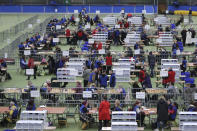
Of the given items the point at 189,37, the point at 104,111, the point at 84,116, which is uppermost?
the point at 189,37

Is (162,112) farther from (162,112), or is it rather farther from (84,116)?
(84,116)

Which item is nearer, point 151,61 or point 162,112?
point 162,112

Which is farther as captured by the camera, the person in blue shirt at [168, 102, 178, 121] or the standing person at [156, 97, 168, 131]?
the person in blue shirt at [168, 102, 178, 121]

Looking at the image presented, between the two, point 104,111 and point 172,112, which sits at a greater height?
point 104,111

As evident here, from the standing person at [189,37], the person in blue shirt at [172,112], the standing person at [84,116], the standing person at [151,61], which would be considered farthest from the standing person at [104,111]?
the standing person at [189,37]

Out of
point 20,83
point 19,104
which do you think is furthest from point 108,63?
point 19,104

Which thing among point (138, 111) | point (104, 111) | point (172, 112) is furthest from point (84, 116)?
point (172, 112)

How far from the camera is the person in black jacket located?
727 inches

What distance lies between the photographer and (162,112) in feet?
61.0

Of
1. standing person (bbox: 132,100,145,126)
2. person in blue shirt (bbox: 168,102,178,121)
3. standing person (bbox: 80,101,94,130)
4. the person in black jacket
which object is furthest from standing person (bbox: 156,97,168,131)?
standing person (bbox: 80,101,94,130)

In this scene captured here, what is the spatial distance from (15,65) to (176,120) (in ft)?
43.1

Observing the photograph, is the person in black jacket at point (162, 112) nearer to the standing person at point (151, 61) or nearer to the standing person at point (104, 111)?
the standing person at point (104, 111)

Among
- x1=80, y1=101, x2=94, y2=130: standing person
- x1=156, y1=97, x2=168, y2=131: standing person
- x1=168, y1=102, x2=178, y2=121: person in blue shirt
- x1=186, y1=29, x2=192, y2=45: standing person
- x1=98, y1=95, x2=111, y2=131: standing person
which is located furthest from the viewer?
x1=186, y1=29, x2=192, y2=45: standing person

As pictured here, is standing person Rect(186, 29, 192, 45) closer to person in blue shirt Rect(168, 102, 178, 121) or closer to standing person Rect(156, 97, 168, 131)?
person in blue shirt Rect(168, 102, 178, 121)
